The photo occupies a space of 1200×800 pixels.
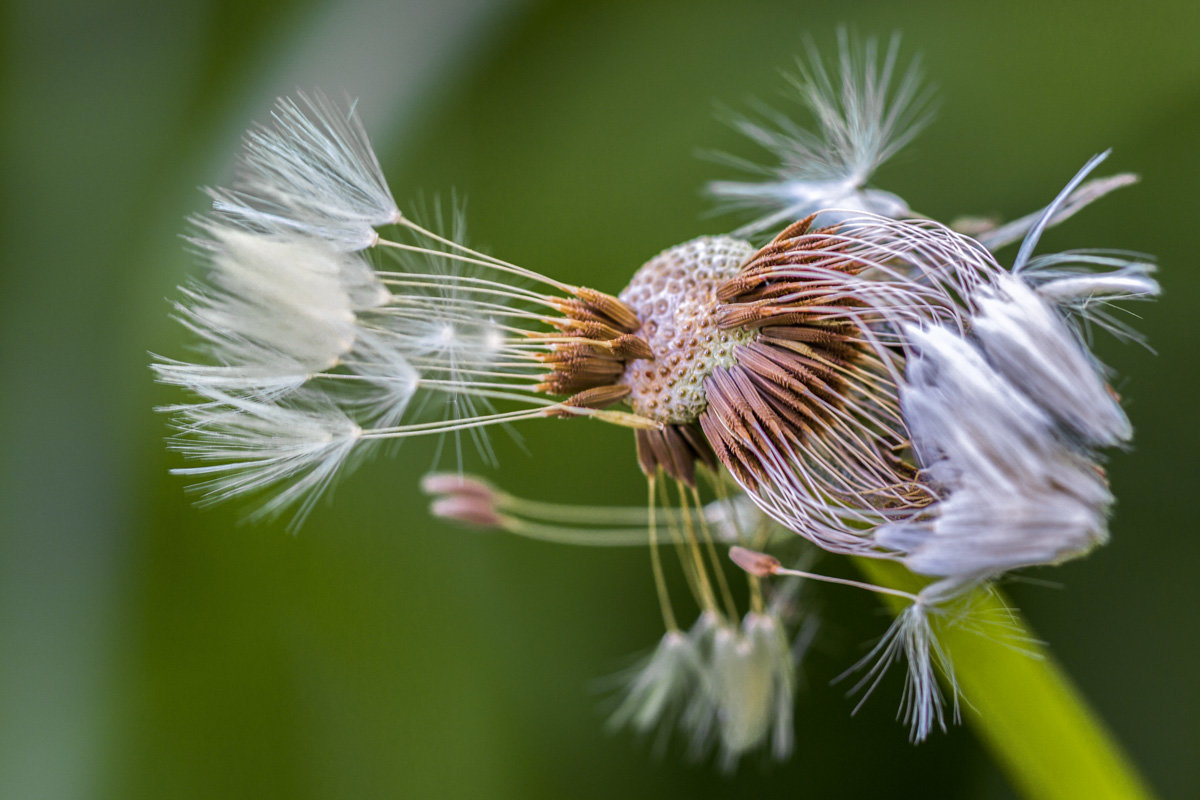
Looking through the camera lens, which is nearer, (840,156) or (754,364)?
(754,364)

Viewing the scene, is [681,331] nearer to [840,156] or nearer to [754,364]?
[754,364]

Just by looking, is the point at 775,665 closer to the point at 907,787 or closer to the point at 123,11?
the point at 907,787

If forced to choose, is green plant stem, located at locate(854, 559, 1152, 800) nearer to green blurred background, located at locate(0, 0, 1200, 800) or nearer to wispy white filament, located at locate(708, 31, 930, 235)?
wispy white filament, located at locate(708, 31, 930, 235)

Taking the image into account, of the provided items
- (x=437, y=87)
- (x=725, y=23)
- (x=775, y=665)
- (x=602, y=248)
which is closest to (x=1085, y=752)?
(x=775, y=665)

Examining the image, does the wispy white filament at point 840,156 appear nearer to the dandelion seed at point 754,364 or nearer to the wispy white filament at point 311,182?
the dandelion seed at point 754,364

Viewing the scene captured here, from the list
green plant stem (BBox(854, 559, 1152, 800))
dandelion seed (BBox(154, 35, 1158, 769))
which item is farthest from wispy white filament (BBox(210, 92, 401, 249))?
green plant stem (BBox(854, 559, 1152, 800))

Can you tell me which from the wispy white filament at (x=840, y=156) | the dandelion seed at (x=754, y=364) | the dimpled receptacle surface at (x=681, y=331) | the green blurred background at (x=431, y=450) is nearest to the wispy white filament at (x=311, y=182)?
the dandelion seed at (x=754, y=364)

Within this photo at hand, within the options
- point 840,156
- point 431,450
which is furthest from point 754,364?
point 431,450
